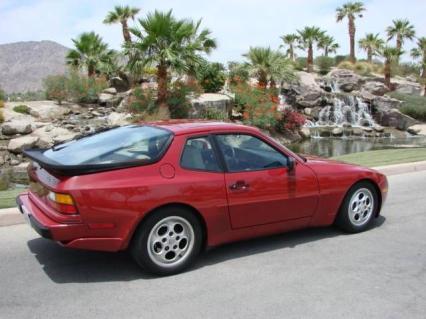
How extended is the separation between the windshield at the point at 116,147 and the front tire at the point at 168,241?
1.89 feet

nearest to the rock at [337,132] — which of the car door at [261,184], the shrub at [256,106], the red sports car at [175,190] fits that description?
the shrub at [256,106]

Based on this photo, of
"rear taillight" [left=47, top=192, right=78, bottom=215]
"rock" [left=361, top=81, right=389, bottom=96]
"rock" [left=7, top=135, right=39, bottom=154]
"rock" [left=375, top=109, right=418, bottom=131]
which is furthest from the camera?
"rock" [left=361, top=81, right=389, bottom=96]

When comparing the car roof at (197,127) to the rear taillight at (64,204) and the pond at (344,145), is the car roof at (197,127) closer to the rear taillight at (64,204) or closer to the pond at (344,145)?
the rear taillight at (64,204)

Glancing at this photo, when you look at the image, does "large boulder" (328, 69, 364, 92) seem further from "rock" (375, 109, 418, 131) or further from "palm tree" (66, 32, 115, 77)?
"palm tree" (66, 32, 115, 77)

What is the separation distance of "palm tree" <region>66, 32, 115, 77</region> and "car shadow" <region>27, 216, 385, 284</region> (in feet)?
94.2

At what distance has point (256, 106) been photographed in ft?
85.6

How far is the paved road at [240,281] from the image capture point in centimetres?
424

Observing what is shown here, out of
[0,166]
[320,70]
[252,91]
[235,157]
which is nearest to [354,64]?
[320,70]

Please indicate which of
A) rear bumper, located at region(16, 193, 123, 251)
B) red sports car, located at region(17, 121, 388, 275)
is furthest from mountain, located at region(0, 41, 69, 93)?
rear bumper, located at region(16, 193, 123, 251)

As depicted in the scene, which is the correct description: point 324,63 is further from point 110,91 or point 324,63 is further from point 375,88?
point 110,91

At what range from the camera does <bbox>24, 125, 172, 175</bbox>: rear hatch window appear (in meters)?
4.77

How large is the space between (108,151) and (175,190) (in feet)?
2.59

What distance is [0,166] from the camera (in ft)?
59.6

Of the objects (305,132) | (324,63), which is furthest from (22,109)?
(324,63)
